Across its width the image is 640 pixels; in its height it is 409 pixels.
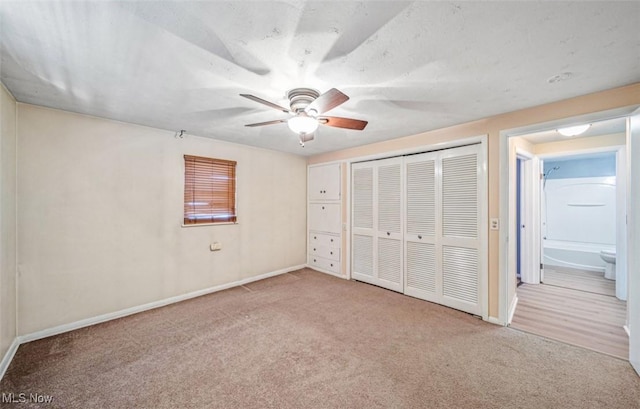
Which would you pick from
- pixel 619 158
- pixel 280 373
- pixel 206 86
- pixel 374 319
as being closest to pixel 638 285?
pixel 374 319

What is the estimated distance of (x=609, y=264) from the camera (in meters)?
4.36

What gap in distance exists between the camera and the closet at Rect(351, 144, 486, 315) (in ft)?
10.1

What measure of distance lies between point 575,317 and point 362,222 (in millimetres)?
2829

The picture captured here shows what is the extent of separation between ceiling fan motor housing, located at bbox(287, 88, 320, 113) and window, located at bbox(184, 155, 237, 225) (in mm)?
2148

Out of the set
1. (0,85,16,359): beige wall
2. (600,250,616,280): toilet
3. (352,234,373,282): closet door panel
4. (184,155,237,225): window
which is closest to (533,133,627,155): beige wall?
(600,250,616,280): toilet

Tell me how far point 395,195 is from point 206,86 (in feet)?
9.38

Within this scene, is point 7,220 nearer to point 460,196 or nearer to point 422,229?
point 422,229

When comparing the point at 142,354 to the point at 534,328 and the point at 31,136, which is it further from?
the point at 534,328

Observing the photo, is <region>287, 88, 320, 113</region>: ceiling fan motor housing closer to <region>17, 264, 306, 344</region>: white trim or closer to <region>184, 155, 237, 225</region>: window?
<region>184, 155, 237, 225</region>: window

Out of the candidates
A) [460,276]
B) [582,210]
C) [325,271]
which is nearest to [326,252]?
[325,271]

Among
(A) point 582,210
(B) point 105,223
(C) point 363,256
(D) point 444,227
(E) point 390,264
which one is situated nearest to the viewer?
(B) point 105,223

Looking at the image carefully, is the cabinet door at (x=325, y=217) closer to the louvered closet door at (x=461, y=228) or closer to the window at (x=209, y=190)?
the window at (x=209, y=190)

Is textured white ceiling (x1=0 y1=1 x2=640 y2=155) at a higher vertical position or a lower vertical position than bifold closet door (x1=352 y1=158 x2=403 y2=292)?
higher

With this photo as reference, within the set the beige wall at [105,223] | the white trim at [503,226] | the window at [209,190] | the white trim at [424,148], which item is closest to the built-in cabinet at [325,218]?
the white trim at [424,148]
